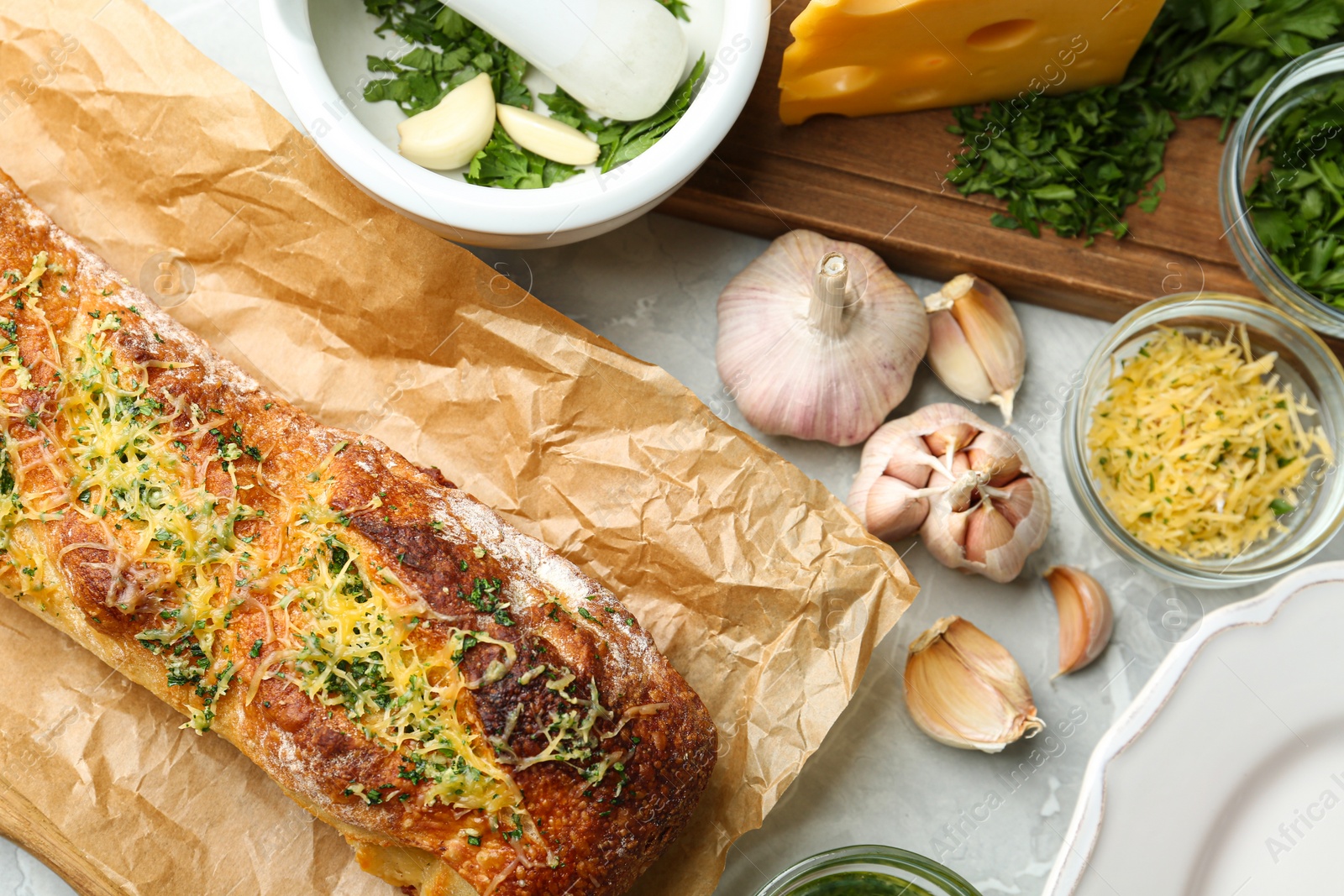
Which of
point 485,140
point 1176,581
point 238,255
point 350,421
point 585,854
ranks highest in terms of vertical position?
point 485,140

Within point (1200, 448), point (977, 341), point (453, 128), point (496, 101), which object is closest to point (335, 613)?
point (453, 128)

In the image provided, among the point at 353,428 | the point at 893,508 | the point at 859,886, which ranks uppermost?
the point at 353,428

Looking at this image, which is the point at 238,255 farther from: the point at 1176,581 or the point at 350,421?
the point at 1176,581

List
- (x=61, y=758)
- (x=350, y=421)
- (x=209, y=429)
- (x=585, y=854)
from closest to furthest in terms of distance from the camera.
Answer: (x=585, y=854)
(x=209, y=429)
(x=61, y=758)
(x=350, y=421)

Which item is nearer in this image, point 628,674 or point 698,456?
point 628,674

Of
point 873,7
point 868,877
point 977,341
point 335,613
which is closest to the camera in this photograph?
point 335,613

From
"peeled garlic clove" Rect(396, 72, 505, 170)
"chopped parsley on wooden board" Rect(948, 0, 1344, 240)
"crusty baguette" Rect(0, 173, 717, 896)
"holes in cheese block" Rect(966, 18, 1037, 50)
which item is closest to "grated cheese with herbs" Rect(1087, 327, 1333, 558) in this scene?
"chopped parsley on wooden board" Rect(948, 0, 1344, 240)

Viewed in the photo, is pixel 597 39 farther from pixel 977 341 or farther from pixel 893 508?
pixel 893 508

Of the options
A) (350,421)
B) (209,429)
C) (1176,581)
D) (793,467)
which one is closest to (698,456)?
(793,467)
